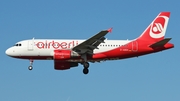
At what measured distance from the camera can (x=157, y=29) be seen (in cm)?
6981

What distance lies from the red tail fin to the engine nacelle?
1023 centimetres

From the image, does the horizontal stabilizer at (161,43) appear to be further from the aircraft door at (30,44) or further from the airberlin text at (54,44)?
the aircraft door at (30,44)

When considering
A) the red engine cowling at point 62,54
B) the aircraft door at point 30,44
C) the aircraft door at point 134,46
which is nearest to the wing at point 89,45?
the red engine cowling at point 62,54

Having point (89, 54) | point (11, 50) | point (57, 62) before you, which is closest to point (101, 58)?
point (89, 54)

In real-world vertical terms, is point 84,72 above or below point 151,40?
below

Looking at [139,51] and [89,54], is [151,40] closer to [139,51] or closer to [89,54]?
[139,51]

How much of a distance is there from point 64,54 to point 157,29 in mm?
14448

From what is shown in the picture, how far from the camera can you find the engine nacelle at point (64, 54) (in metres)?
63.6

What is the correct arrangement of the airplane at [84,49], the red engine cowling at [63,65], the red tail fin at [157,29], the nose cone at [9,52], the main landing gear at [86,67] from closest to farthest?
the airplane at [84,49]
the nose cone at [9,52]
the main landing gear at [86,67]
the red engine cowling at [63,65]
the red tail fin at [157,29]

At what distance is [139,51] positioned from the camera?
66.8m

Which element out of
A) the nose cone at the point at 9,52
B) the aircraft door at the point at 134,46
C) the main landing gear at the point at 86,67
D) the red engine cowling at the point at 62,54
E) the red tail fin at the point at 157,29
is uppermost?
the red tail fin at the point at 157,29

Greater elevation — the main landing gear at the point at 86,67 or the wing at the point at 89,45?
the wing at the point at 89,45

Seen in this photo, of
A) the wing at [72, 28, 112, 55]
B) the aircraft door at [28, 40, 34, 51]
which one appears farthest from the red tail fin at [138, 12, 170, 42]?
the aircraft door at [28, 40, 34, 51]

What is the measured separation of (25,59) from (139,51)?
597 inches
